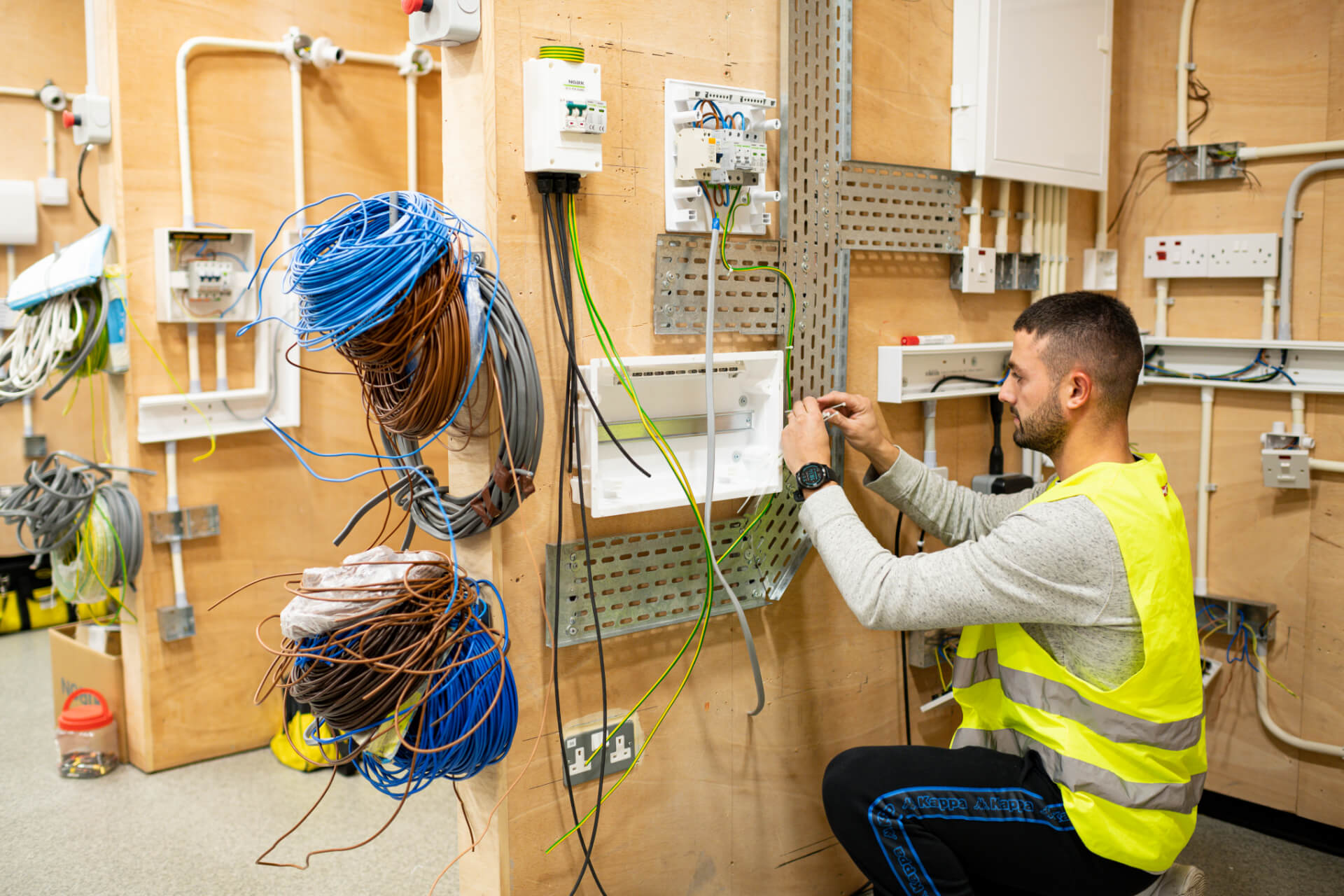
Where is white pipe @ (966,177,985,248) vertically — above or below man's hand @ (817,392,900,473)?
above

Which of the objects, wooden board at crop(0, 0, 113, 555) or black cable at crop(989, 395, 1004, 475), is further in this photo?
wooden board at crop(0, 0, 113, 555)

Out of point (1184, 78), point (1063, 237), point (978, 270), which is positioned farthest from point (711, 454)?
point (1184, 78)

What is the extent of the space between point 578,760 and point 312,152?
2461 millimetres

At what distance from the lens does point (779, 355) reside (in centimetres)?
214

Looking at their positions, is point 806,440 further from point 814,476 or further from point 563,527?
point 563,527

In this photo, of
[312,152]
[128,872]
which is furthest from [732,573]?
[312,152]

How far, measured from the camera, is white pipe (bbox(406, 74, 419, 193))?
361cm

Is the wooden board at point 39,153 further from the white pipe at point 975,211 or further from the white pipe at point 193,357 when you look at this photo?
the white pipe at point 975,211

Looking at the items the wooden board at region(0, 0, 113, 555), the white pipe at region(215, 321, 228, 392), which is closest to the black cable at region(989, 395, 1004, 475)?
the white pipe at region(215, 321, 228, 392)

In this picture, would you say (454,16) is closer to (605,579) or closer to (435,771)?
(605,579)

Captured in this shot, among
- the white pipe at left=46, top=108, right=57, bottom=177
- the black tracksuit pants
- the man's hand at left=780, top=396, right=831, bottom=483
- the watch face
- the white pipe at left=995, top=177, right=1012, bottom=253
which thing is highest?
the white pipe at left=46, top=108, right=57, bottom=177

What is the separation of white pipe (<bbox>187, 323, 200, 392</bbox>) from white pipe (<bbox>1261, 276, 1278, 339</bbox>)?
10.8 ft

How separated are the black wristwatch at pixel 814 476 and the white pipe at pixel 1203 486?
5.37ft

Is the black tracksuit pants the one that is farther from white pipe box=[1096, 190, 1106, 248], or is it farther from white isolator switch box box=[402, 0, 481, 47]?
white pipe box=[1096, 190, 1106, 248]
